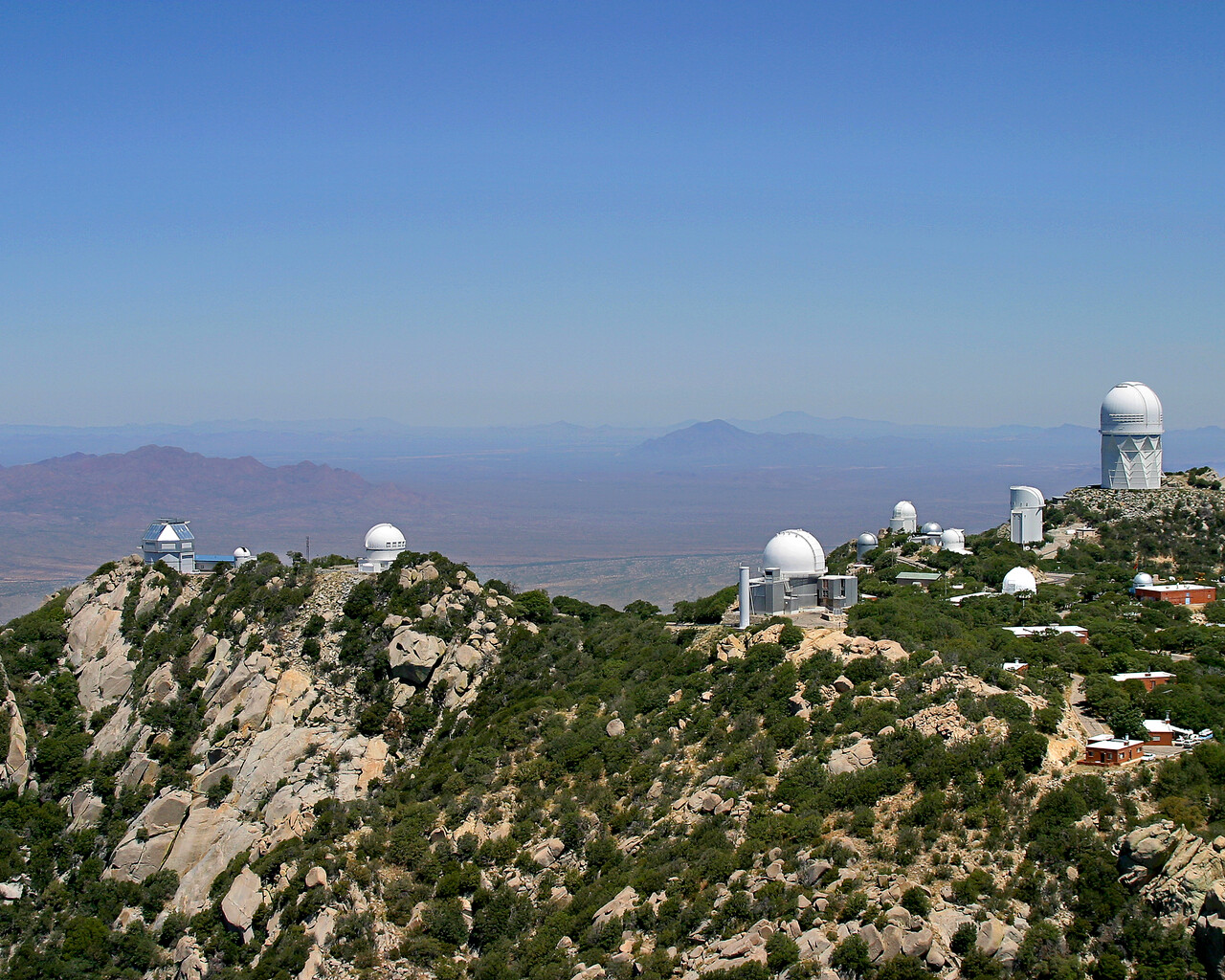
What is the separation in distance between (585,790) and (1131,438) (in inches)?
1542

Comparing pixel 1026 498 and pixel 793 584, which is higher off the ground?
pixel 1026 498

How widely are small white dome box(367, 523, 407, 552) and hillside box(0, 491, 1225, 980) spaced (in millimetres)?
2868

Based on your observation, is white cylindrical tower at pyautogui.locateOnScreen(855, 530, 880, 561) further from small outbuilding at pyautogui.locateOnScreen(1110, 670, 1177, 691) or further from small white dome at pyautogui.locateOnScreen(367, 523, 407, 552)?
small outbuilding at pyautogui.locateOnScreen(1110, 670, 1177, 691)

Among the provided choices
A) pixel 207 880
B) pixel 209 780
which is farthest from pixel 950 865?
pixel 209 780

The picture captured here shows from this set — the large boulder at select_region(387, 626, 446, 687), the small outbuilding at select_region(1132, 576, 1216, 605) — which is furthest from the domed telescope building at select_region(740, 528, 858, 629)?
the small outbuilding at select_region(1132, 576, 1216, 605)

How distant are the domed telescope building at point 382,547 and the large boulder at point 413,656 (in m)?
9.24

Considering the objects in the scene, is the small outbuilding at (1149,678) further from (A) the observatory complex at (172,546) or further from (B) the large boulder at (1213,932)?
(A) the observatory complex at (172,546)

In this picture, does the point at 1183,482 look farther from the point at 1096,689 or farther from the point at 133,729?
the point at 133,729

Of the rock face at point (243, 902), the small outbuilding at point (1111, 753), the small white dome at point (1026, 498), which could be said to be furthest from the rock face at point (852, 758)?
the small white dome at point (1026, 498)

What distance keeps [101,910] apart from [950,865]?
82.9ft

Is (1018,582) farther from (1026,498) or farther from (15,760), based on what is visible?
(15,760)

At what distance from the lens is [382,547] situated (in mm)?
49469

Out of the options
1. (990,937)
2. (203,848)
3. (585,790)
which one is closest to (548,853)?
(585,790)

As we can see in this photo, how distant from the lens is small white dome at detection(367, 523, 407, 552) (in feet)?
163
